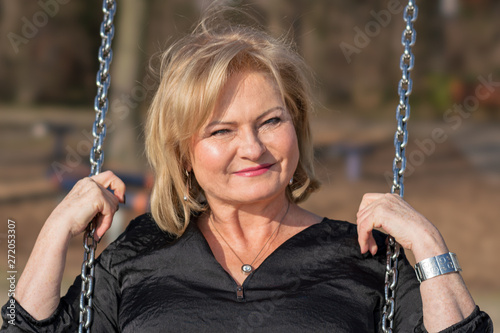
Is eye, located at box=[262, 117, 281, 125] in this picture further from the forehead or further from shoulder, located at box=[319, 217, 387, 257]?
shoulder, located at box=[319, 217, 387, 257]

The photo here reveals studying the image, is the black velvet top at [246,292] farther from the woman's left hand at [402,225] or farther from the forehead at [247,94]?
the forehead at [247,94]

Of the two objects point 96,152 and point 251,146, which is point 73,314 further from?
point 251,146

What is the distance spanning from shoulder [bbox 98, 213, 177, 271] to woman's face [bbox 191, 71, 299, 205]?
0.28 m

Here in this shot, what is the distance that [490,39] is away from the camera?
12.5 meters

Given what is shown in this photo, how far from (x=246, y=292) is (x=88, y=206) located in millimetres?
578

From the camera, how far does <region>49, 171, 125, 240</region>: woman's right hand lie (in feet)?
7.40

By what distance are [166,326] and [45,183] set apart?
824 cm

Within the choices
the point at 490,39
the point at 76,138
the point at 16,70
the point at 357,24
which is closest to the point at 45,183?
the point at 76,138

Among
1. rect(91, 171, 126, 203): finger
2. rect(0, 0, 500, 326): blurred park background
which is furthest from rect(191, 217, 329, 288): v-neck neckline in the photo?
rect(0, 0, 500, 326): blurred park background

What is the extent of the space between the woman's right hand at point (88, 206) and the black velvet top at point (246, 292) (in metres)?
0.13

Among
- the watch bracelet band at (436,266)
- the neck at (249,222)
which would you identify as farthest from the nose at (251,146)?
the watch bracelet band at (436,266)

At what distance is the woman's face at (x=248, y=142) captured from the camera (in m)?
2.20

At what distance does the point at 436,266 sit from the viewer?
2033 mm

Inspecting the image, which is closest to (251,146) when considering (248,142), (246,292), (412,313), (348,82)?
(248,142)
